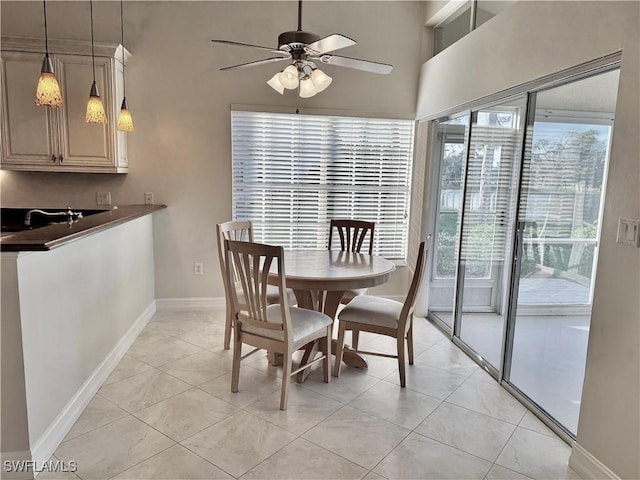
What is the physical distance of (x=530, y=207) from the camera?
2662 millimetres

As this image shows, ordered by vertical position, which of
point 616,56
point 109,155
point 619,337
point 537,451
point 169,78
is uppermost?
point 169,78

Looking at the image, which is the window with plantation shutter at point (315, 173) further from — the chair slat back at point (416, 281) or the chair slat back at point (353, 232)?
the chair slat back at point (416, 281)

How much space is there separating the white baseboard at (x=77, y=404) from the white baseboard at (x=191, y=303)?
72 cm

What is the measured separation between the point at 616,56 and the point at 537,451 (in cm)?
194

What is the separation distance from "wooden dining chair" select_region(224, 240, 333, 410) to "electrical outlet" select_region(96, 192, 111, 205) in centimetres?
198

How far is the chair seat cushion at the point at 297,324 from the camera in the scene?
2.50 m

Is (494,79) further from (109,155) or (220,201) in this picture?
(109,155)

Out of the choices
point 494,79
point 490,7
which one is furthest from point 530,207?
point 490,7

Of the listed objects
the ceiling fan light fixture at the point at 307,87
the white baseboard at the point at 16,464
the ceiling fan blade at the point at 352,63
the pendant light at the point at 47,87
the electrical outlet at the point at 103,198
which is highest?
the ceiling fan blade at the point at 352,63

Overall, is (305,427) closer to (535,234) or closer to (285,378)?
(285,378)

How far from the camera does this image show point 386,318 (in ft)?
9.12

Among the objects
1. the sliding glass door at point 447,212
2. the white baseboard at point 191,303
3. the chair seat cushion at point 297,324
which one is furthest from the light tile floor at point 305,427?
the white baseboard at point 191,303

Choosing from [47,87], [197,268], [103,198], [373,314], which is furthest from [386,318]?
[103,198]
